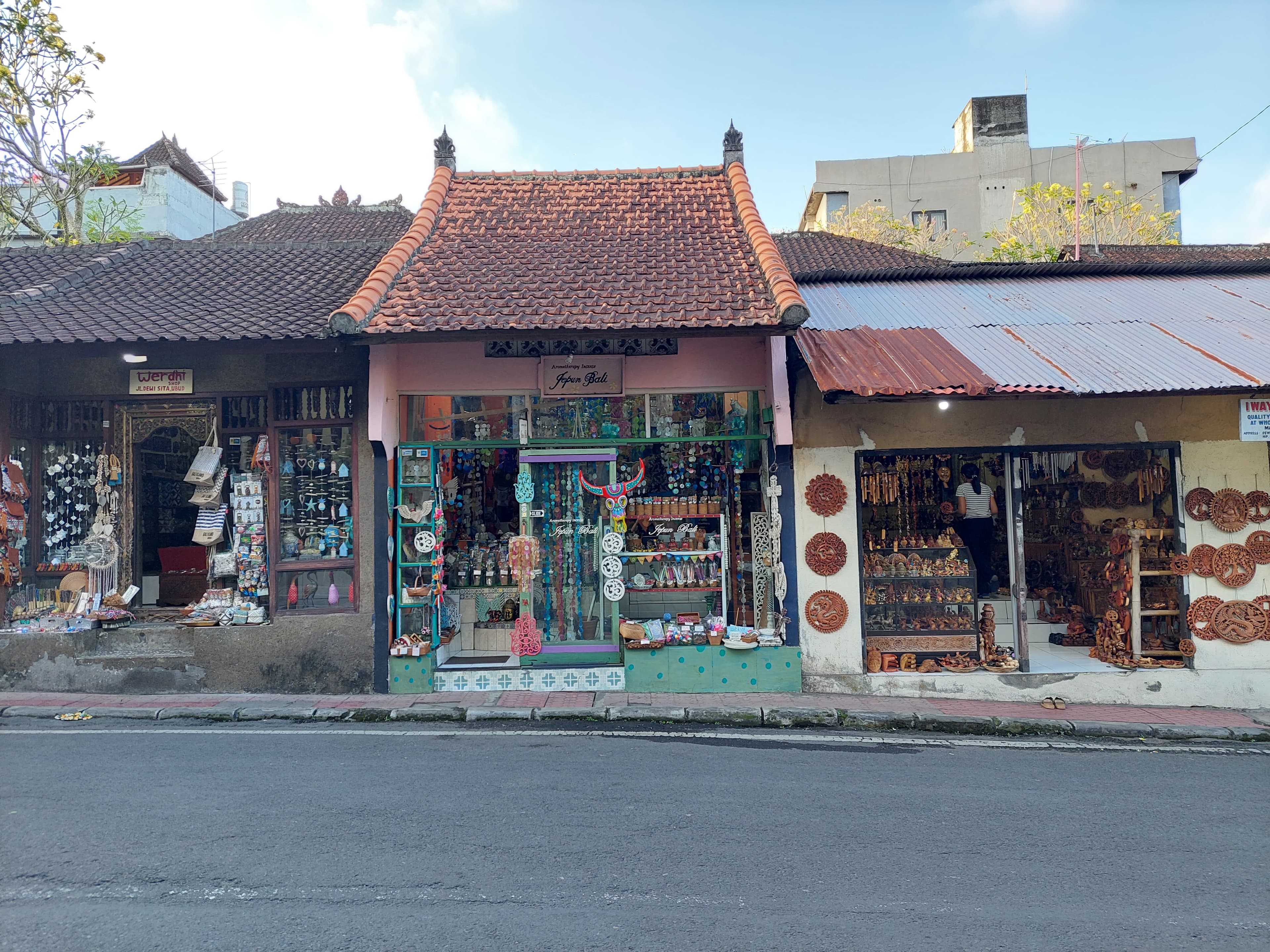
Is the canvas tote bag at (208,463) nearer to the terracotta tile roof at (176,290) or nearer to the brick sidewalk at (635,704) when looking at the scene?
the terracotta tile roof at (176,290)

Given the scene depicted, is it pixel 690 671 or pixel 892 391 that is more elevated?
pixel 892 391

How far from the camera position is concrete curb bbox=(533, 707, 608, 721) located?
8.27 meters

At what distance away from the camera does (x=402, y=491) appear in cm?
953

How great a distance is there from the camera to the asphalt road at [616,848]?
3982 mm

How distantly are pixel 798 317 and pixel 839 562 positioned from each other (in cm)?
290

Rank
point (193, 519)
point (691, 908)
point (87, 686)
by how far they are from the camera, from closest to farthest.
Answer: point (691, 908), point (87, 686), point (193, 519)

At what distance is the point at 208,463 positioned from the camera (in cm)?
995

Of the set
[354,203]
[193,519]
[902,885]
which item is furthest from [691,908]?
[354,203]

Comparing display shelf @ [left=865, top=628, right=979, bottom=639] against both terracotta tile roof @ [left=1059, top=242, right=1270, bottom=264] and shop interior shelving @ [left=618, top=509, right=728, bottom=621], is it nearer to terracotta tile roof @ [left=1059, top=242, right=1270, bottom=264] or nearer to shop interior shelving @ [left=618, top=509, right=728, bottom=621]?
shop interior shelving @ [left=618, top=509, right=728, bottom=621]

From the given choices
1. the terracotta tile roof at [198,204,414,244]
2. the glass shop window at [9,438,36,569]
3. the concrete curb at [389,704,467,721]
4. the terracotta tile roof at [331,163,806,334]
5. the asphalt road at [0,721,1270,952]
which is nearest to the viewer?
the asphalt road at [0,721,1270,952]

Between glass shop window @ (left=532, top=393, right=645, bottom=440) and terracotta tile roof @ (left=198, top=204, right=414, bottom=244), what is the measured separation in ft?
37.0

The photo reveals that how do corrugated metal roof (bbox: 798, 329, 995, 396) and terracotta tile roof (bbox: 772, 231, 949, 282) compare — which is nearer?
corrugated metal roof (bbox: 798, 329, 995, 396)

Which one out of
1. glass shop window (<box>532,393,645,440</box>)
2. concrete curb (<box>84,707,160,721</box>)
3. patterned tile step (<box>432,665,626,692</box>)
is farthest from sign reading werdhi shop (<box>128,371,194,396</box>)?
patterned tile step (<box>432,665,626,692</box>)

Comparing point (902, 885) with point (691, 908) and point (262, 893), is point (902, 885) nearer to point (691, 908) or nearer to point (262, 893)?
point (691, 908)
